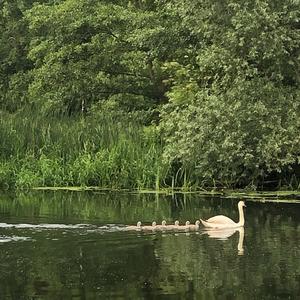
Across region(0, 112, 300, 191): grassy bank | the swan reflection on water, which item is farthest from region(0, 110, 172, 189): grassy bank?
the swan reflection on water

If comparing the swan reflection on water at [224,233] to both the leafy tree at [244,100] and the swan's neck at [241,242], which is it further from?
the leafy tree at [244,100]

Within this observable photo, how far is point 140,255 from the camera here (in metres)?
11.9

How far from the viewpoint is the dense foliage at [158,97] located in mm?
20219

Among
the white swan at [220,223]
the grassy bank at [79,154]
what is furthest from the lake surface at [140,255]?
the grassy bank at [79,154]

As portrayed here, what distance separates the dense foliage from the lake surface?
122 inches

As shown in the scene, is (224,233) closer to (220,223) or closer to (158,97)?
(220,223)

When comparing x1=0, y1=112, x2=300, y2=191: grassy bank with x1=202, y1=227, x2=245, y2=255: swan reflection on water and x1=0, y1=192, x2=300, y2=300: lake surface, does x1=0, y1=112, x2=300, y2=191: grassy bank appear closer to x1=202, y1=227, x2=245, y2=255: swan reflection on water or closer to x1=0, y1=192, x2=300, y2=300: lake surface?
x1=0, y1=192, x2=300, y2=300: lake surface

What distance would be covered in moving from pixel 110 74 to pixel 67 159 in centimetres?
769

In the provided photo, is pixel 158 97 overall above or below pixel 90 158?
above

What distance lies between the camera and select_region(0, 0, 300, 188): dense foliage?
796 inches

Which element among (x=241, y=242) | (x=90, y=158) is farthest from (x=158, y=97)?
(x=241, y=242)

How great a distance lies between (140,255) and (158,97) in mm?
19632

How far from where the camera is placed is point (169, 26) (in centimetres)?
2761

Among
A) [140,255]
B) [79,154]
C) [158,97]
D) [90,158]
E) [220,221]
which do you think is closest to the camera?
[140,255]
